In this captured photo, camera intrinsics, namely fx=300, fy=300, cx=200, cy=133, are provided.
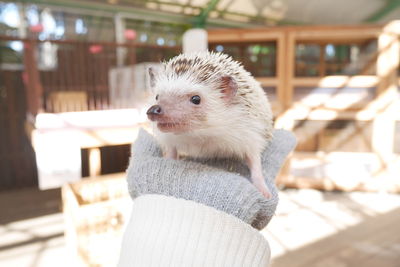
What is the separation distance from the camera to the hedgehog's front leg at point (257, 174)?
1.12m

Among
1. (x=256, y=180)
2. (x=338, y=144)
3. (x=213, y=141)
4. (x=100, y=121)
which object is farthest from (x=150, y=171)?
(x=338, y=144)

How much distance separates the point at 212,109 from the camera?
116 cm

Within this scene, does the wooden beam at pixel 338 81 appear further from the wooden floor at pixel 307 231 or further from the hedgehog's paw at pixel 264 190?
the hedgehog's paw at pixel 264 190

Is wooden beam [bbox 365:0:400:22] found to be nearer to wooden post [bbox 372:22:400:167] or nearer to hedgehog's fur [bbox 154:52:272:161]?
wooden post [bbox 372:22:400:167]

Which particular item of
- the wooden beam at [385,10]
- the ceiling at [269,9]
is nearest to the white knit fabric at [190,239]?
the ceiling at [269,9]

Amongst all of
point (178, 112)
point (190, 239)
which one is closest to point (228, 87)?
point (178, 112)

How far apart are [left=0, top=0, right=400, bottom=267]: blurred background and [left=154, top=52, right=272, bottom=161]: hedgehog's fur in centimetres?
108

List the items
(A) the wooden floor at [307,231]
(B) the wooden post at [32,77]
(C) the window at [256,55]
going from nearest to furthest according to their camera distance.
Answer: (A) the wooden floor at [307,231] → (B) the wooden post at [32,77] → (C) the window at [256,55]

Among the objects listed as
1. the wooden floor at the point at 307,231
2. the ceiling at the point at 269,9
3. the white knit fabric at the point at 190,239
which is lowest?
the wooden floor at the point at 307,231

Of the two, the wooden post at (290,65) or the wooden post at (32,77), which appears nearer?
the wooden post at (32,77)

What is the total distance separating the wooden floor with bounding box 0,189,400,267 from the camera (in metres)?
3.12

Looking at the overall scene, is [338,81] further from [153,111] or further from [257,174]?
[153,111]

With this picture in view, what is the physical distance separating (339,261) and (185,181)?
2.74 m

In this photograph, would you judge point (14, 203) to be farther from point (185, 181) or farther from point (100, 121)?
point (185, 181)
